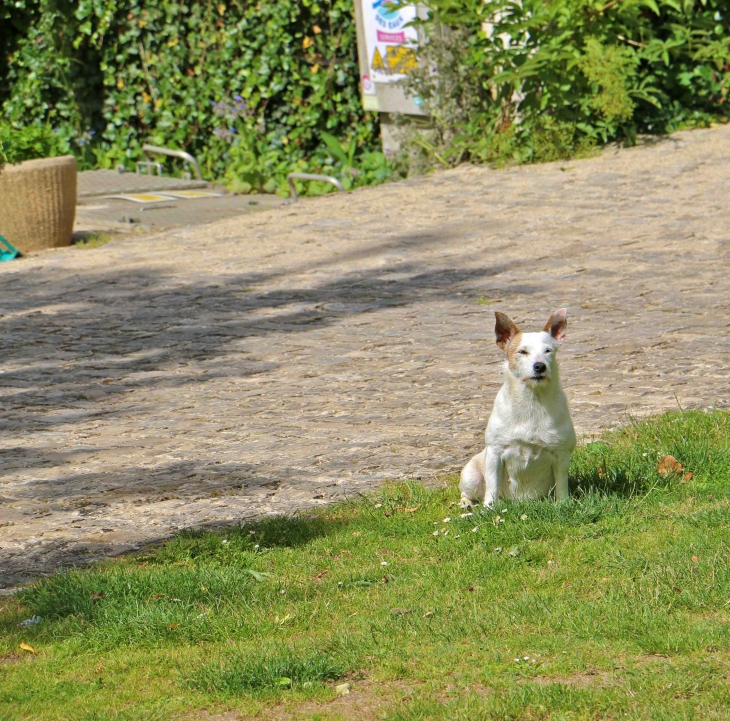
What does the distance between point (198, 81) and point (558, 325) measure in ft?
41.2

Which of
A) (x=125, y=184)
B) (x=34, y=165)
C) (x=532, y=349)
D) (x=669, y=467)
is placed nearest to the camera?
(x=532, y=349)

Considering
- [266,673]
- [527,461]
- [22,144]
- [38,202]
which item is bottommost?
[266,673]

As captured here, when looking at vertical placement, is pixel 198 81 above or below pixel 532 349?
above

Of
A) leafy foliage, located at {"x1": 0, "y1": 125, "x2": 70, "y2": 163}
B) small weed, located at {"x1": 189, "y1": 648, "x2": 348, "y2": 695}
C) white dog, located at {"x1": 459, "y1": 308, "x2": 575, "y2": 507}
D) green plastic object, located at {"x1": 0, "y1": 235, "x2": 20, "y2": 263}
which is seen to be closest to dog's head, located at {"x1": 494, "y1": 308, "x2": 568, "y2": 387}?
white dog, located at {"x1": 459, "y1": 308, "x2": 575, "y2": 507}

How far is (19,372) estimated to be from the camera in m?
7.67

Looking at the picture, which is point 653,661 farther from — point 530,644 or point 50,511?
point 50,511

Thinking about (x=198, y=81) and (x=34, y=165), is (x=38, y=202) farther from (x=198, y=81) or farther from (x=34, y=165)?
(x=198, y=81)

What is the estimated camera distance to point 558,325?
4797mm

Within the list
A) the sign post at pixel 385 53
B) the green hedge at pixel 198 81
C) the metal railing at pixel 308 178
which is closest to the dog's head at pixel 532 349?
the metal railing at pixel 308 178

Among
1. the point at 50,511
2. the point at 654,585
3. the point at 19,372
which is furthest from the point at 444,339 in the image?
the point at 654,585

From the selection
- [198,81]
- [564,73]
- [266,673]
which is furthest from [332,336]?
[198,81]

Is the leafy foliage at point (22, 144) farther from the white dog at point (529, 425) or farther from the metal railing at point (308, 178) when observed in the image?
the white dog at point (529, 425)

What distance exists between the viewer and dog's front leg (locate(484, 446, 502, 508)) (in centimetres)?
481

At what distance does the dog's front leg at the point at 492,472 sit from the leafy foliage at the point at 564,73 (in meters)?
8.35
